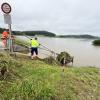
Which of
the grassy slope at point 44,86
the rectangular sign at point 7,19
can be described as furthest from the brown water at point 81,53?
the grassy slope at point 44,86

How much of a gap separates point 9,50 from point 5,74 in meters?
6.62

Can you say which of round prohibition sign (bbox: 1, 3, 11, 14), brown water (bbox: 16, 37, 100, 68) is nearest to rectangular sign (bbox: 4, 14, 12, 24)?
round prohibition sign (bbox: 1, 3, 11, 14)

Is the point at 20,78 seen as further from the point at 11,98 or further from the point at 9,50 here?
the point at 9,50

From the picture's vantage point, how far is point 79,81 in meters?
8.70

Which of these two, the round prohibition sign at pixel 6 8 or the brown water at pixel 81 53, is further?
the brown water at pixel 81 53

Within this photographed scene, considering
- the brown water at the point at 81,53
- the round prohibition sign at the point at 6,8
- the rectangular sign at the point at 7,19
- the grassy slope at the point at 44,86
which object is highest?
the round prohibition sign at the point at 6,8

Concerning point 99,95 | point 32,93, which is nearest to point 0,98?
point 32,93

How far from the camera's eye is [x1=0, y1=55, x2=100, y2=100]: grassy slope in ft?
20.5

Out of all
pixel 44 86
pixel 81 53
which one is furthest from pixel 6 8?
pixel 81 53

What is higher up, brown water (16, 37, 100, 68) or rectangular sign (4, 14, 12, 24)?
rectangular sign (4, 14, 12, 24)

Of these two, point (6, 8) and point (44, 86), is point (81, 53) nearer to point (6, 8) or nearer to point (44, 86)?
point (6, 8)

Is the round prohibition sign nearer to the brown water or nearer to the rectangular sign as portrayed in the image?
the rectangular sign

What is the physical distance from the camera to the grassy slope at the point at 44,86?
6.25 meters

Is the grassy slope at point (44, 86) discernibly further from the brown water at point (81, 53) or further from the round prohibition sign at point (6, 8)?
the brown water at point (81, 53)
